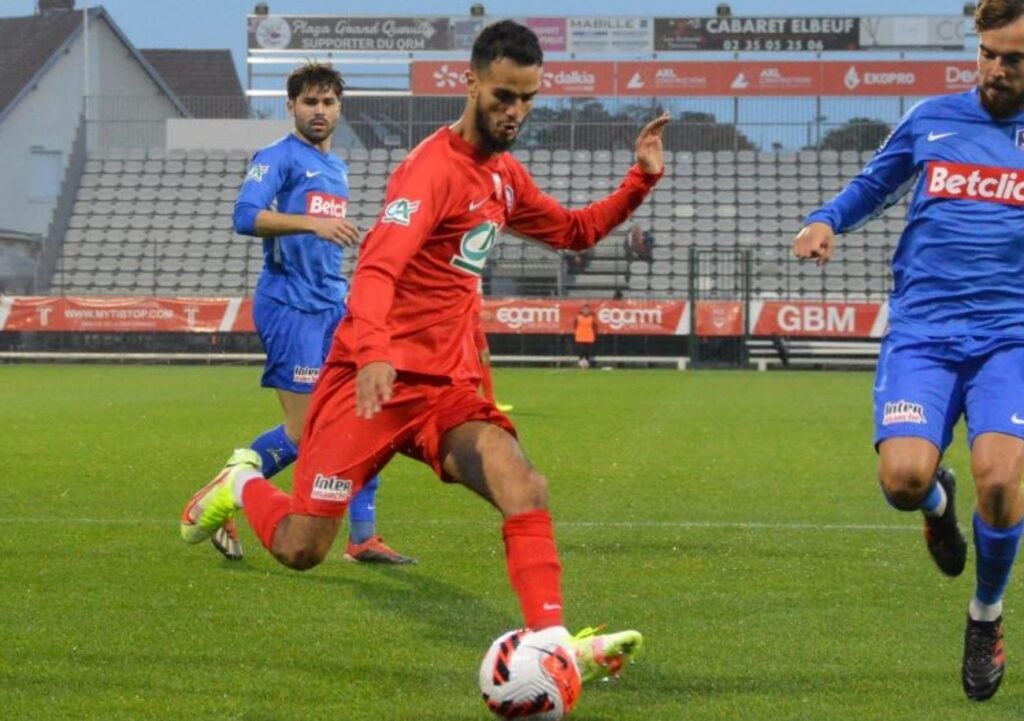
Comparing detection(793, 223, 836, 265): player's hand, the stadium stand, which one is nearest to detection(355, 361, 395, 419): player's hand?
detection(793, 223, 836, 265): player's hand

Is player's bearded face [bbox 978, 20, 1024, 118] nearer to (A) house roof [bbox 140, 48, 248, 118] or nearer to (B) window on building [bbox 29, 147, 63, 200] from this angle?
(B) window on building [bbox 29, 147, 63, 200]

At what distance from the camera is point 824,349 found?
3644cm

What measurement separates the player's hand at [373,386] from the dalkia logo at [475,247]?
0.70m

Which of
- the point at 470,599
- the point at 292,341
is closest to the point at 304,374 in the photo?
the point at 292,341

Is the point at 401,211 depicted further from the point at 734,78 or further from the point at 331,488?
the point at 734,78

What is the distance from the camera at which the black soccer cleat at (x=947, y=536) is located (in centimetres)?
680

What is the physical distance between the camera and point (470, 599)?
25.0ft

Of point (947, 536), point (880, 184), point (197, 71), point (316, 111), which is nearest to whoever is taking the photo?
point (880, 184)

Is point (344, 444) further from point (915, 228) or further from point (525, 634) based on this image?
point (915, 228)

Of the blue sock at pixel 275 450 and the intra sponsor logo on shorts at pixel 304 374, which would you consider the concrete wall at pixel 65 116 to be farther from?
the blue sock at pixel 275 450

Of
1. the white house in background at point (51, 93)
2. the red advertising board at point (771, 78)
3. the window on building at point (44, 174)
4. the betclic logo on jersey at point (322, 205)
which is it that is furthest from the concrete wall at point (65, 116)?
the betclic logo on jersey at point (322, 205)

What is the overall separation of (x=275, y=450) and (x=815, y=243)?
3544 mm

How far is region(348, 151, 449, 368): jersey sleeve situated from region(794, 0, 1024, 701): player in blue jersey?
4.40ft

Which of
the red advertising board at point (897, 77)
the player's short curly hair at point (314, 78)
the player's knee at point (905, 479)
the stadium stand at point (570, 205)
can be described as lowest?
the stadium stand at point (570, 205)
